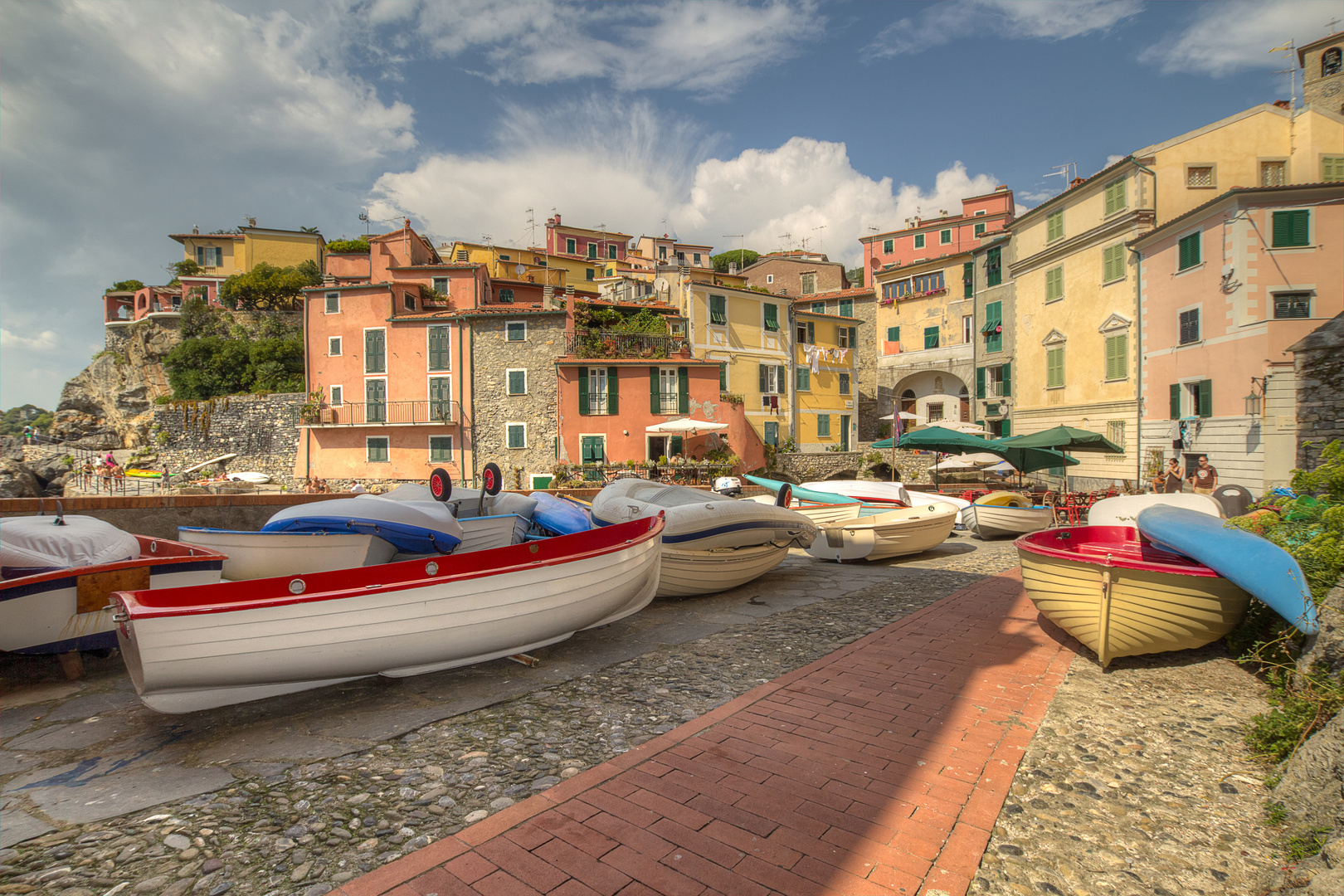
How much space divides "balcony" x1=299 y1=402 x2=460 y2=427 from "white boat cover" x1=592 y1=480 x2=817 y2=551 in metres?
22.3

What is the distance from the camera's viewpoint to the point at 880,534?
9.44 meters

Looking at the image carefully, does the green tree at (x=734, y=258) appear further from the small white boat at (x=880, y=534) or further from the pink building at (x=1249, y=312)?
the small white boat at (x=880, y=534)

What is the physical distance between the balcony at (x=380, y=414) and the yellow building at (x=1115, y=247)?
25956 mm

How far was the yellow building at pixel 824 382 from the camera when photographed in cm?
3062

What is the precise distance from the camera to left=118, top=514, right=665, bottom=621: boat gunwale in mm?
Result: 3299

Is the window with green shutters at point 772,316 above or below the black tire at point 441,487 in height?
above

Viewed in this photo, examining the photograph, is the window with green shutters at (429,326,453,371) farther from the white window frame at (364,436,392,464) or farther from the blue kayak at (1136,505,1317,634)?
the blue kayak at (1136,505,1317,634)

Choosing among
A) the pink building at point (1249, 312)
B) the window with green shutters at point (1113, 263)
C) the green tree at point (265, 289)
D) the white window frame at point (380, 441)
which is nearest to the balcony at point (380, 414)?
the white window frame at point (380, 441)

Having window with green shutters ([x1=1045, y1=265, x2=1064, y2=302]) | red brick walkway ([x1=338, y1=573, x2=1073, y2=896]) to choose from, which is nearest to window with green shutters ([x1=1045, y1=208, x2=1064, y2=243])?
window with green shutters ([x1=1045, y1=265, x2=1064, y2=302])

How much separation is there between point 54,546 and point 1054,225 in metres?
30.3

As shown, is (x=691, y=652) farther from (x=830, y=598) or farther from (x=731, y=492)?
(x=731, y=492)

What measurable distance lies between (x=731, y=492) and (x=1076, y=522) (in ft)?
24.4

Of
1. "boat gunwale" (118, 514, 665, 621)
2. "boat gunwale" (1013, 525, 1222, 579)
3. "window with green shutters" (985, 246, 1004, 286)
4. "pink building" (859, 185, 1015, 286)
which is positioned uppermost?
"pink building" (859, 185, 1015, 286)

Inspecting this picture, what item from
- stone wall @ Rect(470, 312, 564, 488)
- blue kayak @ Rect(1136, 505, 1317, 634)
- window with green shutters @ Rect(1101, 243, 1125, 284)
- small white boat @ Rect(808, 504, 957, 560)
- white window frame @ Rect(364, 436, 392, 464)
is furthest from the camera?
white window frame @ Rect(364, 436, 392, 464)
